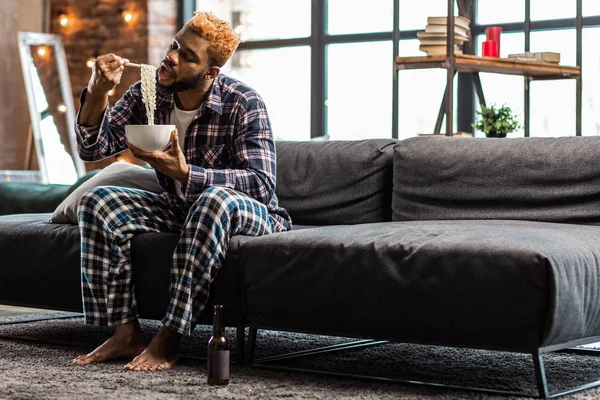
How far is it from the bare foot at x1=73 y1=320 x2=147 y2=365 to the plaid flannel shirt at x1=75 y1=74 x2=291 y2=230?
43cm

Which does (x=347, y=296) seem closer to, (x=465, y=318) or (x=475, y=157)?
(x=465, y=318)

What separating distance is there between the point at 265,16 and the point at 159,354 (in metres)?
5.54

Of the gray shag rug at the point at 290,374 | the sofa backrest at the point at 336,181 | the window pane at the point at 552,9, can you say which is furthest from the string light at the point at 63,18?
the gray shag rug at the point at 290,374

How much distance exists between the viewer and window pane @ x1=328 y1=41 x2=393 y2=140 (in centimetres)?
762

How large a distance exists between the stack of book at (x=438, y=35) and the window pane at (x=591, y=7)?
6.67 ft

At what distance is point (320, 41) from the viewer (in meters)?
7.85

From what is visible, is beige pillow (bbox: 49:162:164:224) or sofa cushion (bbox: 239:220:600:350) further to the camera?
beige pillow (bbox: 49:162:164:224)

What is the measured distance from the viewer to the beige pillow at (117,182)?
3.54 meters

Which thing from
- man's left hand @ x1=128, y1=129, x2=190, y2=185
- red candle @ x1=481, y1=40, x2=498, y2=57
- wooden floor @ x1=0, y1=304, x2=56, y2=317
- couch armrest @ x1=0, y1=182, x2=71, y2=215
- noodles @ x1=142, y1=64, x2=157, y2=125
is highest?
red candle @ x1=481, y1=40, x2=498, y2=57

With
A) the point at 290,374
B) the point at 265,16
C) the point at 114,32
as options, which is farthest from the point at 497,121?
the point at 114,32

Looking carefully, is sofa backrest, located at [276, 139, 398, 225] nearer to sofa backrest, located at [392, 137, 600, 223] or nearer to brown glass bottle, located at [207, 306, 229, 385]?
sofa backrest, located at [392, 137, 600, 223]

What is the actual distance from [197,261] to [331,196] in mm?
914

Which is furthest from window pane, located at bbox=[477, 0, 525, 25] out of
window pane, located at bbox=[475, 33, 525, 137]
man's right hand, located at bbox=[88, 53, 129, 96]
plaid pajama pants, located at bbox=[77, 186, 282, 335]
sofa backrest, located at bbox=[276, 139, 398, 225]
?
man's right hand, located at bbox=[88, 53, 129, 96]

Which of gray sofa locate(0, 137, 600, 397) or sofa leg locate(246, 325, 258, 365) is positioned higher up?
gray sofa locate(0, 137, 600, 397)
